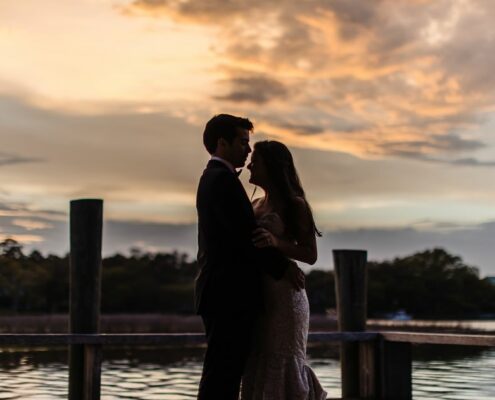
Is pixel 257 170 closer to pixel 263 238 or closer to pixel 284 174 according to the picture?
pixel 284 174

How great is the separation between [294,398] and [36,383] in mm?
8204

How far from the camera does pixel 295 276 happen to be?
14.3 feet

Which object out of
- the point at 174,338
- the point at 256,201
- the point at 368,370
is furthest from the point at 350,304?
the point at 256,201

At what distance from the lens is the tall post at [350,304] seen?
7.72 metres

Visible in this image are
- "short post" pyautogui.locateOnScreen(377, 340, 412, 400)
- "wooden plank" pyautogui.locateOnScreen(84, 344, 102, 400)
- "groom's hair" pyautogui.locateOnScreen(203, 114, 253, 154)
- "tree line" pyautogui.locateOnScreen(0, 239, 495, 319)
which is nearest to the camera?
"groom's hair" pyautogui.locateOnScreen(203, 114, 253, 154)

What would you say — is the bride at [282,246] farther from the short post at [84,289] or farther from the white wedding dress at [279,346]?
the short post at [84,289]

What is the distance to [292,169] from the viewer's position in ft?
14.5

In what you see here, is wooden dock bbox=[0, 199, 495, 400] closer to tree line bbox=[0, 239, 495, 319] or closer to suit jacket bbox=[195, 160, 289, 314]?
suit jacket bbox=[195, 160, 289, 314]

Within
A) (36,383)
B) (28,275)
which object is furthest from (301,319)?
(28,275)

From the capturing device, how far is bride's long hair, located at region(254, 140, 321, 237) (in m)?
4.38

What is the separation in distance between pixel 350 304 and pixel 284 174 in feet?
11.8

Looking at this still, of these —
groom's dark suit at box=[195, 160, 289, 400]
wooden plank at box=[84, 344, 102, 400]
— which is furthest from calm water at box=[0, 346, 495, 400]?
groom's dark suit at box=[195, 160, 289, 400]

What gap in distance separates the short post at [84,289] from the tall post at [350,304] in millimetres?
2283

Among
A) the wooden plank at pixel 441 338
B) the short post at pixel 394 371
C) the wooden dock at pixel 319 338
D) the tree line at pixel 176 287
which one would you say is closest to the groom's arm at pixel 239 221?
the wooden dock at pixel 319 338
